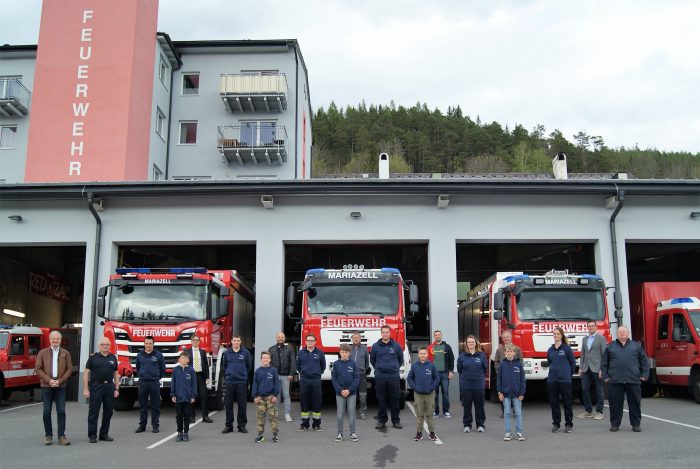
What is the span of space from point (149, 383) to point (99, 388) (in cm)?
117

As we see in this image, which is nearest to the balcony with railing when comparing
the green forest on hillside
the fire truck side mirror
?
the fire truck side mirror

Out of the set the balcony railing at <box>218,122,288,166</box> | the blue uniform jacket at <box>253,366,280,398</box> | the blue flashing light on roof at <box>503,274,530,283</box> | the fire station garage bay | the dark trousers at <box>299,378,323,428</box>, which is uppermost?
the balcony railing at <box>218,122,288,166</box>

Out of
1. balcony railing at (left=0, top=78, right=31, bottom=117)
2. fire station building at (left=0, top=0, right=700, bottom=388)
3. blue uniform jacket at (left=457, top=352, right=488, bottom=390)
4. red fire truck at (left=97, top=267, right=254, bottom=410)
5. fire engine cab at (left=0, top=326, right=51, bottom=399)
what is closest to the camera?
blue uniform jacket at (left=457, top=352, right=488, bottom=390)

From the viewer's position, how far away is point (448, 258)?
17.7 m

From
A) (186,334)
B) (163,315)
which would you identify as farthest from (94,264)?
(186,334)

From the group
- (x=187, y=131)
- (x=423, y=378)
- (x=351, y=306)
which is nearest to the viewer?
(x=423, y=378)

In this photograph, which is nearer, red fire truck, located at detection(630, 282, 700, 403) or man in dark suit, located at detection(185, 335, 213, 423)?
man in dark suit, located at detection(185, 335, 213, 423)

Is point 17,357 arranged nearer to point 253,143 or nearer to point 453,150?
point 253,143

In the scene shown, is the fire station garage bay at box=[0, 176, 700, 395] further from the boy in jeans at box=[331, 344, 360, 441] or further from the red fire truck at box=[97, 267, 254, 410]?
the boy in jeans at box=[331, 344, 360, 441]

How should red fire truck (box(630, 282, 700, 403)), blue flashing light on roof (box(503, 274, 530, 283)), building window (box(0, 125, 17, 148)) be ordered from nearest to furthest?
blue flashing light on roof (box(503, 274, 530, 283)), red fire truck (box(630, 282, 700, 403)), building window (box(0, 125, 17, 148))

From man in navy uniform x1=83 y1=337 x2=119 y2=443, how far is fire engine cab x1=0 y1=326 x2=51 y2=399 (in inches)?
262

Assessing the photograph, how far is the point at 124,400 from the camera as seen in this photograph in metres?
14.2

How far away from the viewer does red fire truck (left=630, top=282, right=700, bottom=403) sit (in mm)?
15016

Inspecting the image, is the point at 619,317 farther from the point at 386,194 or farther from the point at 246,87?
the point at 246,87
